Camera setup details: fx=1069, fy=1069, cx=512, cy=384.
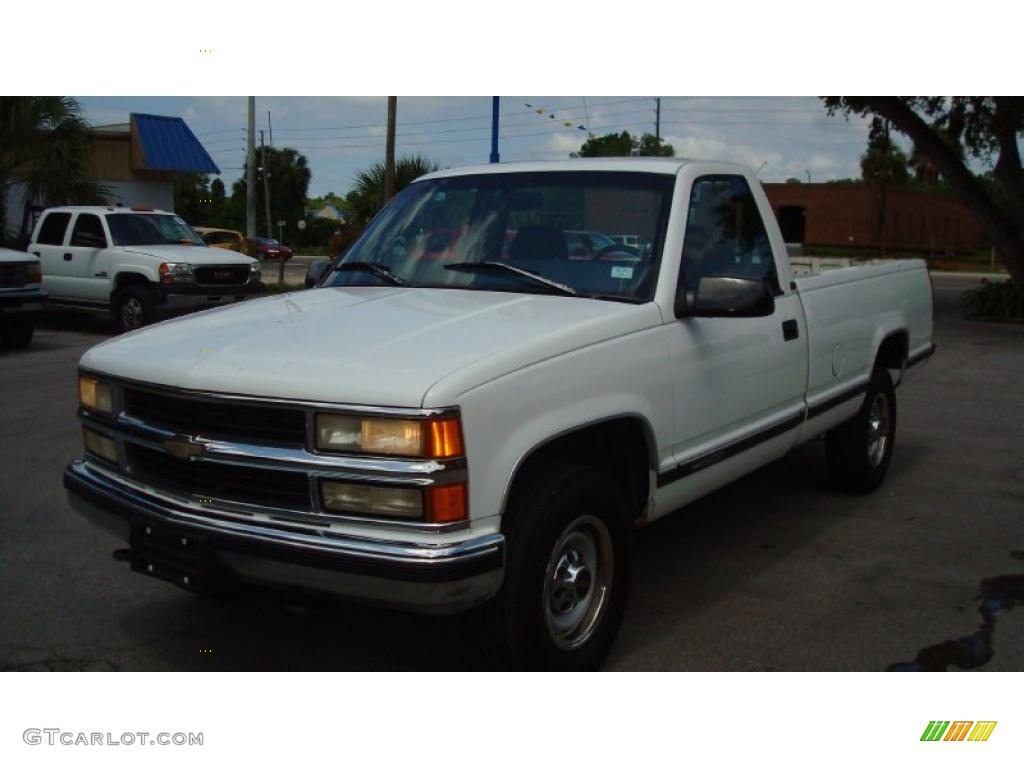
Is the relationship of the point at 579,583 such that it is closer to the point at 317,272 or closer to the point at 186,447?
the point at 186,447

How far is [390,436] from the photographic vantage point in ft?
10.6

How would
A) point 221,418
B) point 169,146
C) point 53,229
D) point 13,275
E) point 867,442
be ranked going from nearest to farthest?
point 221,418, point 867,442, point 13,275, point 53,229, point 169,146

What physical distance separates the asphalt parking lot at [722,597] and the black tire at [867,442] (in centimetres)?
14

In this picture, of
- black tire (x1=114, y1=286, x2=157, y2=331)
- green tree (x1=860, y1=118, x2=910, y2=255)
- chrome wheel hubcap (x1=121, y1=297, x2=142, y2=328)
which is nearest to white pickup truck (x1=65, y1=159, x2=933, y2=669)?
black tire (x1=114, y1=286, x2=157, y2=331)

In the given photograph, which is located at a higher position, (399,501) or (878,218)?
(878,218)

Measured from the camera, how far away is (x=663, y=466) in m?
4.20

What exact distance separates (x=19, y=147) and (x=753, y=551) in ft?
64.6

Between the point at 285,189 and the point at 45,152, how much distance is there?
4101 cm

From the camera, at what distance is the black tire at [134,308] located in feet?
50.5

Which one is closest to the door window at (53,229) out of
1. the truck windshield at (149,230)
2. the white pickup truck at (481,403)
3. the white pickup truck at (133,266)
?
the white pickup truck at (133,266)

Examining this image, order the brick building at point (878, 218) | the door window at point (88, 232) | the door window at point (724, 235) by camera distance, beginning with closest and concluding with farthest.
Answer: the door window at point (724, 235)
the door window at point (88, 232)
the brick building at point (878, 218)

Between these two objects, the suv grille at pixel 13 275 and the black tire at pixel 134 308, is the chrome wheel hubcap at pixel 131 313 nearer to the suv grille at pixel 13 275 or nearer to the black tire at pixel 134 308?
the black tire at pixel 134 308

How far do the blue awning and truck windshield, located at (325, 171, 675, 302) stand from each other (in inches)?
957

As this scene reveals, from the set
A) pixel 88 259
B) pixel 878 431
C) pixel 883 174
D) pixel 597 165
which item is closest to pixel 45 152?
pixel 88 259
